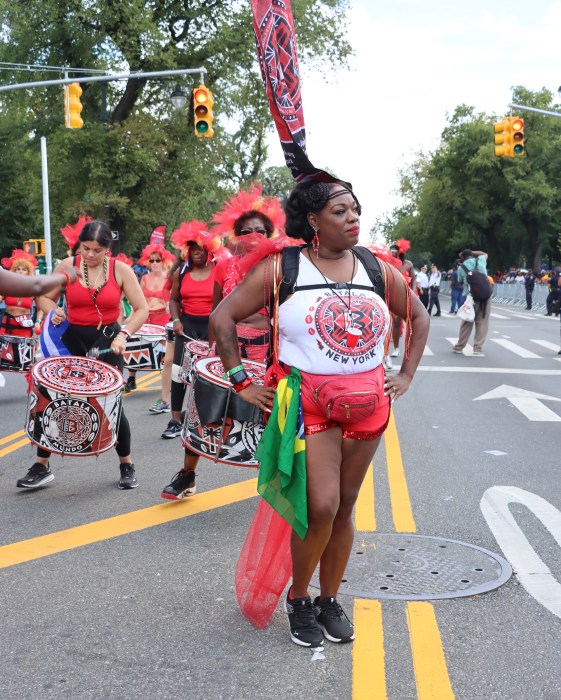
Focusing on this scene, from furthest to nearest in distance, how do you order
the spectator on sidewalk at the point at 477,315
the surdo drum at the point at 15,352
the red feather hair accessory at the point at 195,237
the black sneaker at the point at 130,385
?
the spectator on sidewalk at the point at 477,315
the black sneaker at the point at 130,385
the surdo drum at the point at 15,352
the red feather hair accessory at the point at 195,237

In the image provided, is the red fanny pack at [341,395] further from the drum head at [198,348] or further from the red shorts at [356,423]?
the drum head at [198,348]

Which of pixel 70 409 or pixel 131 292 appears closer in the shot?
pixel 70 409

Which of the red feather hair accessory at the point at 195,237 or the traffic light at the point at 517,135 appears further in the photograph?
the traffic light at the point at 517,135

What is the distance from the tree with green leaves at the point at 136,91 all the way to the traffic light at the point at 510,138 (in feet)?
43.0

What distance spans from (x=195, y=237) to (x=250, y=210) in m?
2.28

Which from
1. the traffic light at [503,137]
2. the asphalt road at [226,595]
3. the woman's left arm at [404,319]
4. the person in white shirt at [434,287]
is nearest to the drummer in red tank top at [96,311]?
the asphalt road at [226,595]

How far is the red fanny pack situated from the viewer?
145 inches

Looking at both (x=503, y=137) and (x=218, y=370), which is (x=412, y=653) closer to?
(x=218, y=370)

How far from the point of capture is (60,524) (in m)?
5.65

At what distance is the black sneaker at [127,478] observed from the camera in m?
6.59

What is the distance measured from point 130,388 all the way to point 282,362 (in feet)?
28.5

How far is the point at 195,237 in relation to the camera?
8258mm

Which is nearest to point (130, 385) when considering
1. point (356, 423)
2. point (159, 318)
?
point (159, 318)

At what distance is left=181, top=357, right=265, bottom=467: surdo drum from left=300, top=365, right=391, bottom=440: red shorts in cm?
143
